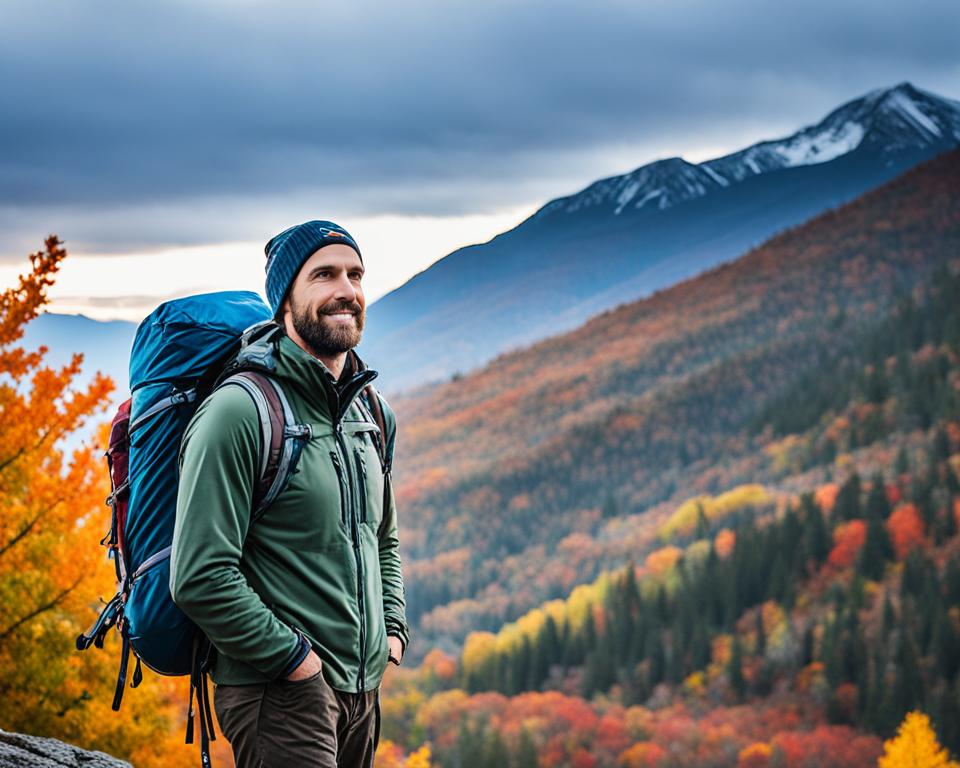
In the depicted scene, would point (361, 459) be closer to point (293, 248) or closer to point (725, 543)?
point (293, 248)

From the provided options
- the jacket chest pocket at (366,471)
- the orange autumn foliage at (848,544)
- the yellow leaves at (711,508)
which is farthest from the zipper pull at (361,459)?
the yellow leaves at (711,508)

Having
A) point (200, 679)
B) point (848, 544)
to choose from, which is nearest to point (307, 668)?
point (200, 679)

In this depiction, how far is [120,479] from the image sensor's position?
3.68 meters

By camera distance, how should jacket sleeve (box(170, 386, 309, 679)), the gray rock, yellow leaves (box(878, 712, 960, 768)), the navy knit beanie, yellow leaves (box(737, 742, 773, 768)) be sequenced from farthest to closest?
1. yellow leaves (box(737, 742, 773, 768))
2. yellow leaves (box(878, 712, 960, 768))
3. the gray rock
4. the navy knit beanie
5. jacket sleeve (box(170, 386, 309, 679))

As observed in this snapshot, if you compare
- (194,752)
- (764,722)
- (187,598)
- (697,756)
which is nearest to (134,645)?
(187,598)

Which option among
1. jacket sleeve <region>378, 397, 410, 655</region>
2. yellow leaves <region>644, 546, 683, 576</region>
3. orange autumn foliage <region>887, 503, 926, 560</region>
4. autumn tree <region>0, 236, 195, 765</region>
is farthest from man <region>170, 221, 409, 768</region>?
yellow leaves <region>644, 546, 683, 576</region>

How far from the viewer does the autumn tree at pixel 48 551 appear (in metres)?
12.4

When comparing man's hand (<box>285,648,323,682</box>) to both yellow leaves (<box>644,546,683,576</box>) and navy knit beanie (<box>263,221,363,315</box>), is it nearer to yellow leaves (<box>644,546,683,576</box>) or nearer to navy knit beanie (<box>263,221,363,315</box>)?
navy knit beanie (<box>263,221,363,315</box>)

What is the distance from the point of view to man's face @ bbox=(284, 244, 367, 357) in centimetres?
362

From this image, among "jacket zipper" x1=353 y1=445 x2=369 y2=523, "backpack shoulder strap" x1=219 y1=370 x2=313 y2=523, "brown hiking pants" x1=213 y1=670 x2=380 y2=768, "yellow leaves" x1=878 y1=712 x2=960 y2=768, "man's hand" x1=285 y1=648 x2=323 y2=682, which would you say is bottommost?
"yellow leaves" x1=878 y1=712 x2=960 y2=768

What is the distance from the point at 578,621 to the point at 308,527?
5556 inches

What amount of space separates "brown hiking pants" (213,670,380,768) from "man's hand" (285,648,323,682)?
0.03m

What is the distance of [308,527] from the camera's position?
137 inches

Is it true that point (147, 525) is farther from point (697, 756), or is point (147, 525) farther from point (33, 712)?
point (697, 756)
